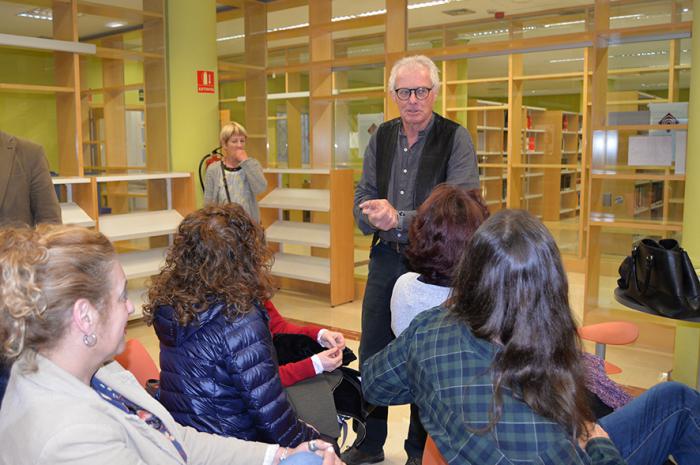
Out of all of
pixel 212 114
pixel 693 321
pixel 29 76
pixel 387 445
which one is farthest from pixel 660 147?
pixel 29 76

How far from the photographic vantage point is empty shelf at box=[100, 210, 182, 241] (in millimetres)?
4864

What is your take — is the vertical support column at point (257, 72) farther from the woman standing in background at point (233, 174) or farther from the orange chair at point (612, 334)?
the orange chair at point (612, 334)

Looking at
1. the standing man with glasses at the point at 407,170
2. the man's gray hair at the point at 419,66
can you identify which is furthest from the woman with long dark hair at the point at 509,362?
the man's gray hair at the point at 419,66

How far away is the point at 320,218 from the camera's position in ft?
25.6

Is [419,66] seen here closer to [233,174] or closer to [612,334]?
[612,334]

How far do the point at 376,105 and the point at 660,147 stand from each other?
254cm

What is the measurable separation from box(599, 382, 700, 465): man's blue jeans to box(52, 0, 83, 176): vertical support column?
15.3 ft

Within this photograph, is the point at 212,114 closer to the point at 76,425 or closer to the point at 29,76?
the point at 76,425

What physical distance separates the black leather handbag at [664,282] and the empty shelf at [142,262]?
3594 mm

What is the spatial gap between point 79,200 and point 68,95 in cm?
94

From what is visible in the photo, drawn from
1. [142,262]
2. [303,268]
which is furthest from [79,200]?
[303,268]

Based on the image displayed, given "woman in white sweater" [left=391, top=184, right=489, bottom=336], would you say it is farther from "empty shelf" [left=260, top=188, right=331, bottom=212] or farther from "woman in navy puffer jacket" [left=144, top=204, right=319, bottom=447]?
"empty shelf" [left=260, top=188, right=331, bottom=212]

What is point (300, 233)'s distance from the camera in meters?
5.75

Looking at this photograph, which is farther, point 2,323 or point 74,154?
point 74,154
